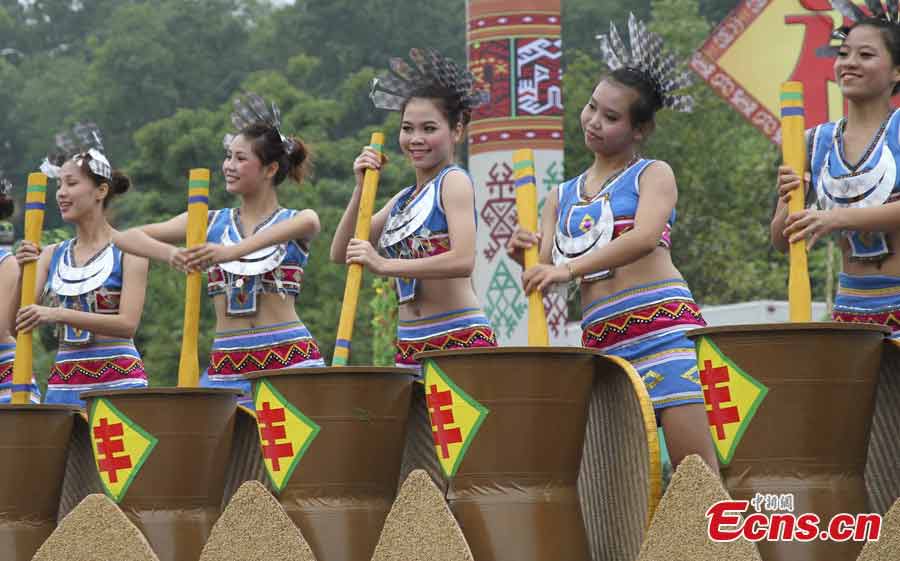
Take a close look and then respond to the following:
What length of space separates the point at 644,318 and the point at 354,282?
2.76 ft

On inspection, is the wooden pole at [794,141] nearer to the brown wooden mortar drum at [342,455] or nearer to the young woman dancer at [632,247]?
the young woman dancer at [632,247]

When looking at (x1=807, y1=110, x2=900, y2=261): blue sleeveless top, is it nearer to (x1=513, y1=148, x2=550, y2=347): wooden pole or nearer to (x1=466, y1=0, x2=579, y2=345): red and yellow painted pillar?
(x1=513, y1=148, x2=550, y2=347): wooden pole

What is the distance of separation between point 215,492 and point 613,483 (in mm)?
1106

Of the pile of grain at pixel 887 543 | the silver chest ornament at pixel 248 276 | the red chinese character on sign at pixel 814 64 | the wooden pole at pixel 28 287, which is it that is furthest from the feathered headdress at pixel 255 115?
the red chinese character on sign at pixel 814 64

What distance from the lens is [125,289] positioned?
5258mm

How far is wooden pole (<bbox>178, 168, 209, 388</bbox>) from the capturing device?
481 cm

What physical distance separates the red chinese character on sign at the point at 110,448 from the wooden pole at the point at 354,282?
0.60 m

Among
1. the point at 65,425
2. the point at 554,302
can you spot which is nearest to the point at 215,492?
the point at 65,425

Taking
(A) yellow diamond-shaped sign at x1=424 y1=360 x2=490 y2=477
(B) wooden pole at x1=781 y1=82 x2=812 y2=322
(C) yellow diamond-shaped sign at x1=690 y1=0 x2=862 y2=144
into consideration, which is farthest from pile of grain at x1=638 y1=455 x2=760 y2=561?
(C) yellow diamond-shaped sign at x1=690 y1=0 x2=862 y2=144

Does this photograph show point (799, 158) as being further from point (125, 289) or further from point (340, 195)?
point (340, 195)

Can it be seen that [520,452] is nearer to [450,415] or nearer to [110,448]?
[450,415]

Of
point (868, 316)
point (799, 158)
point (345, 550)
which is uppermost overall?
point (799, 158)

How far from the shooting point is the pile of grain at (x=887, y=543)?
3252 mm

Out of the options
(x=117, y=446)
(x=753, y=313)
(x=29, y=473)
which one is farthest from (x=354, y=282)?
(x=753, y=313)
